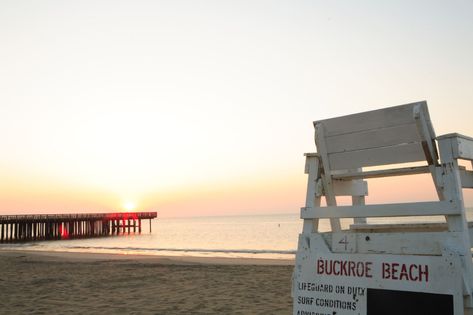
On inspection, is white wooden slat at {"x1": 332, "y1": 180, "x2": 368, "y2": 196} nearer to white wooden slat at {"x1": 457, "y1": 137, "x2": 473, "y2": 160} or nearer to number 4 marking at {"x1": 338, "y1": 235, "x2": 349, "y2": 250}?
number 4 marking at {"x1": 338, "y1": 235, "x2": 349, "y2": 250}

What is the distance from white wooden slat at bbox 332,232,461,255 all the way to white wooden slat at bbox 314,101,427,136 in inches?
27.0

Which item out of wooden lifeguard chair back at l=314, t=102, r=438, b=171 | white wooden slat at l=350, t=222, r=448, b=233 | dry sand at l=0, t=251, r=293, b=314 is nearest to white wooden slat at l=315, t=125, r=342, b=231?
wooden lifeguard chair back at l=314, t=102, r=438, b=171

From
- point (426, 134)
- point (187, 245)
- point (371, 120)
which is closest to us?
point (426, 134)

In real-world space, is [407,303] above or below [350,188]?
below

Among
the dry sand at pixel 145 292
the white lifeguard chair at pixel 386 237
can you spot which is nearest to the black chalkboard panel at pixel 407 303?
the white lifeguard chair at pixel 386 237

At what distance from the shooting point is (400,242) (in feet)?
9.86

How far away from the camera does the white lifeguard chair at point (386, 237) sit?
8.97 ft

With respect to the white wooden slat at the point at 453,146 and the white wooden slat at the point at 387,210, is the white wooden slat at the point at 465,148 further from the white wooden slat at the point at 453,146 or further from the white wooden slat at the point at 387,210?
the white wooden slat at the point at 387,210

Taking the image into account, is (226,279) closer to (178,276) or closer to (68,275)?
(178,276)

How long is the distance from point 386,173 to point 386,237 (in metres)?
0.43

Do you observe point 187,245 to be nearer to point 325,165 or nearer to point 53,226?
point 53,226

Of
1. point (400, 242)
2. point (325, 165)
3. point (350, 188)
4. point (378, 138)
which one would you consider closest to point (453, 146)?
point (378, 138)

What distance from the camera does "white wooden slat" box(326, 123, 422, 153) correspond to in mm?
3031

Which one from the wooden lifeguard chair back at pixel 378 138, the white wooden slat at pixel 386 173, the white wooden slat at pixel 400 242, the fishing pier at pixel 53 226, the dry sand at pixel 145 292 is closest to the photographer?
the white wooden slat at pixel 400 242
